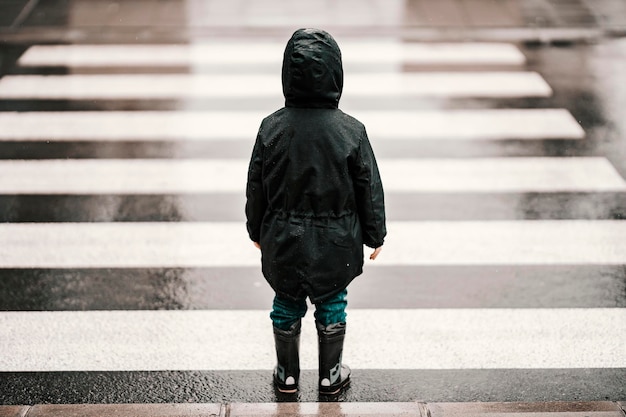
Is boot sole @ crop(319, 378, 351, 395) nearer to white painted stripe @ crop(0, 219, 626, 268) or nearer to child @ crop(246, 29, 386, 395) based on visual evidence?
child @ crop(246, 29, 386, 395)

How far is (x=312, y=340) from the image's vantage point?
5.64 meters

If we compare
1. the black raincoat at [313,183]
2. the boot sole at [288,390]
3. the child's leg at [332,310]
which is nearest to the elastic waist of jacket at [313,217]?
the black raincoat at [313,183]

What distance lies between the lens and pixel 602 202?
295 inches

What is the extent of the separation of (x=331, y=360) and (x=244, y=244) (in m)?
2.07

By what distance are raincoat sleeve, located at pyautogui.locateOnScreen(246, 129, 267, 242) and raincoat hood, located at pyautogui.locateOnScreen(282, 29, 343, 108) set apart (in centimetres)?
30

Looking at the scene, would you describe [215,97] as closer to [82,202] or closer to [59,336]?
[82,202]

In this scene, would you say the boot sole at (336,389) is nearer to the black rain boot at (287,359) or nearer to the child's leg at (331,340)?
the child's leg at (331,340)

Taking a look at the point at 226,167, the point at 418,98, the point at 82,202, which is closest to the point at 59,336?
the point at 82,202

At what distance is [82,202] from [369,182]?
142 inches

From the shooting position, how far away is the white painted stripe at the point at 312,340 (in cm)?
546

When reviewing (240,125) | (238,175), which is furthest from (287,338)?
(240,125)

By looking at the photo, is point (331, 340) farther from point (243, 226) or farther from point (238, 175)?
point (238, 175)

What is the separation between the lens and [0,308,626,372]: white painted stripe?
5.46m

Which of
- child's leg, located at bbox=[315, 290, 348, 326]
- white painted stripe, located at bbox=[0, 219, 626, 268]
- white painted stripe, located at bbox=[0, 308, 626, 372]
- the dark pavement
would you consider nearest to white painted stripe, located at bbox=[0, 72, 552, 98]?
the dark pavement
